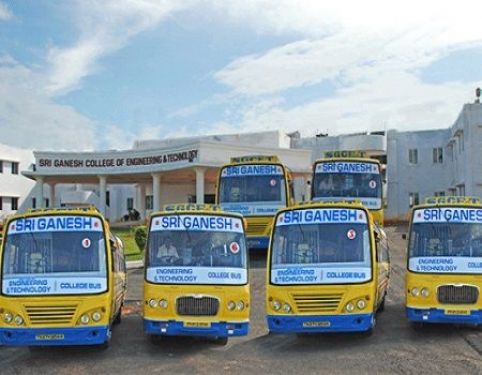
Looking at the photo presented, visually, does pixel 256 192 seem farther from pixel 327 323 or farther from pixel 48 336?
pixel 48 336

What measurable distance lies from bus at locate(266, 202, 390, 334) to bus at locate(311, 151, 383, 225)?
1067 centimetres

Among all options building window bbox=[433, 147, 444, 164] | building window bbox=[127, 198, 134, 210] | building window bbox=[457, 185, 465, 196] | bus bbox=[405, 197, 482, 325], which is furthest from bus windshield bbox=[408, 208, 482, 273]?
building window bbox=[127, 198, 134, 210]

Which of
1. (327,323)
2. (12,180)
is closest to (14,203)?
(12,180)

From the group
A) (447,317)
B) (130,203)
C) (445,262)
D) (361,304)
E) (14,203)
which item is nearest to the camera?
(361,304)

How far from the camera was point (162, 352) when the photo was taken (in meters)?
10.7

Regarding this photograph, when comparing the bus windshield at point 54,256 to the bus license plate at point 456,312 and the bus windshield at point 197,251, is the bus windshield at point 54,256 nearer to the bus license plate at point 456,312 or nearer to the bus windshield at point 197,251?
the bus windshield at point 197,251

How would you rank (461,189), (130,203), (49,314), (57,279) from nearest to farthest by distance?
(49,314) → (57,279) → (461,189) → (130,203)

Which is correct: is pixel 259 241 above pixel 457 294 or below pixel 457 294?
above

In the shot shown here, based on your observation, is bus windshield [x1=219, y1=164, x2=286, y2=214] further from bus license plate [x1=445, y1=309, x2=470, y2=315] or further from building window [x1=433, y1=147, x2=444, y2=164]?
building window [x1=433, y1=147, x2=444, y2=164]

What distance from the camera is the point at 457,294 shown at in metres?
11.4

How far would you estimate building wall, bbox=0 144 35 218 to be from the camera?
52.6 metres

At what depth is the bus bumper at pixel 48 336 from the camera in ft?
32.5

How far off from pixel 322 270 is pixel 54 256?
4.40 m

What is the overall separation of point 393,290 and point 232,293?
791 cm
